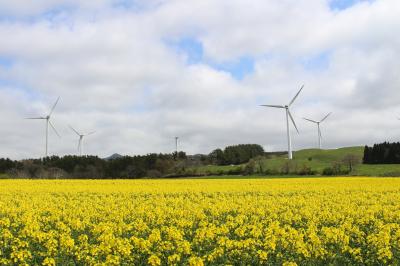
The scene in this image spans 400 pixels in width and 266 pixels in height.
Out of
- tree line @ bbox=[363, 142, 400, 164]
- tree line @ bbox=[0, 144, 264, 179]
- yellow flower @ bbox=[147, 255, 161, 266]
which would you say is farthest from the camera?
tree line @ bbox=[363, 142, 400, 164]

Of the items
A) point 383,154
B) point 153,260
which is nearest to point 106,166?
point 383,154

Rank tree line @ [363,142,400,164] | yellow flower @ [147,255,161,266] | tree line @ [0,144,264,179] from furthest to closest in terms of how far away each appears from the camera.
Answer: tree line @ [363,142,400,164]
tree line @ [0,144,264,179]
yellow flower @ [147,255,161,266]

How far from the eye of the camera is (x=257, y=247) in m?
14.7

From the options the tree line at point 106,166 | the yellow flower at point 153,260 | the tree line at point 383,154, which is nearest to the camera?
the yellow flower at point 153,260

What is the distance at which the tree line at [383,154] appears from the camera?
149m

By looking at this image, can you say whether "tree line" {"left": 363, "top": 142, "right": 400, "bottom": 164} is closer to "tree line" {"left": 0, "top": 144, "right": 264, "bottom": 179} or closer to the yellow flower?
"tree line" {"left": 0, "top": 144, "right": 264, "bottom": 179}

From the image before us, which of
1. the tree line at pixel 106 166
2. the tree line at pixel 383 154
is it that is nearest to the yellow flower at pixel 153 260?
the tree line at pixel 106 166

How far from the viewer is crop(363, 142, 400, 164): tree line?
14862cm

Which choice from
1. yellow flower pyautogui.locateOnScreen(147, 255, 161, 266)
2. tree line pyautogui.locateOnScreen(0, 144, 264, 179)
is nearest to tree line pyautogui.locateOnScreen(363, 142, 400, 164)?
tree line pyautogui.locateOnScreen(0, 144, 264, 179)

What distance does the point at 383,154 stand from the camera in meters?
153

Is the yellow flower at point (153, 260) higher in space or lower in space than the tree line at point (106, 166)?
lower

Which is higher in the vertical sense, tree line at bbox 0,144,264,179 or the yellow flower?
tree line at bbox 0,144,264,179

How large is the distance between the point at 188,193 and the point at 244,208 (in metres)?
15.2

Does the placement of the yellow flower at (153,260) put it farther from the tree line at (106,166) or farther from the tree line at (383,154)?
the tree line at (383,154)
